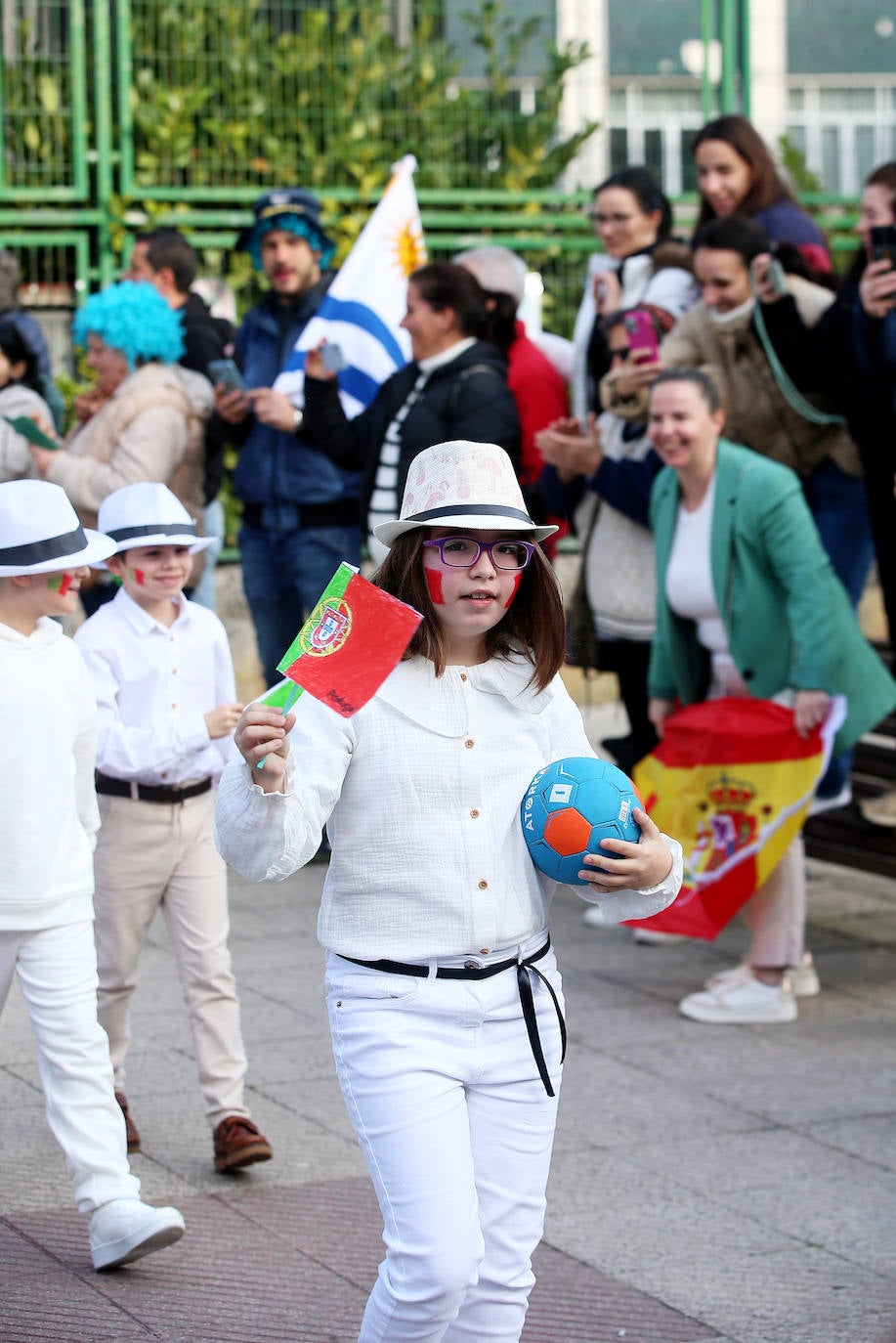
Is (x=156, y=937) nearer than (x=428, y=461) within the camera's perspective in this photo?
No

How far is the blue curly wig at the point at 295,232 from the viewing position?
817 centimetres

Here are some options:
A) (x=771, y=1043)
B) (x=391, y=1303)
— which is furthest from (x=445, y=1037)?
(x=771, y=1043)

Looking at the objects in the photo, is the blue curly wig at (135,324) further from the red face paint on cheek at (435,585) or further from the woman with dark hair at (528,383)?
the red face paint on cheek at (435,585)

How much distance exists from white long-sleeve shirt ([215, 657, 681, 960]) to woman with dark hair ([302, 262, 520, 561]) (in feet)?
12.7

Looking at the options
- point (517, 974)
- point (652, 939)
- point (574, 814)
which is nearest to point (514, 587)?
point (574, 814)

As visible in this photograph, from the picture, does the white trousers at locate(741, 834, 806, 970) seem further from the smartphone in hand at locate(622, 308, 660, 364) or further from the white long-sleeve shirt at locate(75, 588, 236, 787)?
the white long-sleeve shirt at locate(75, 588, 236, 787)

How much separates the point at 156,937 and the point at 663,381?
2915 millimetres

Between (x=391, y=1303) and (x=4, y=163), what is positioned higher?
(x=4, y=163)

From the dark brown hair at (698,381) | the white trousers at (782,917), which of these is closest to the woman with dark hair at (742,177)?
the dark brown hair at (698,381)

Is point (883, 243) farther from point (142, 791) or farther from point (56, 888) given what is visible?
point (56, 888)

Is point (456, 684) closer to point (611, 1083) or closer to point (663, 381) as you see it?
point (611, 1083)

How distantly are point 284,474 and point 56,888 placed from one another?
4.11 meters

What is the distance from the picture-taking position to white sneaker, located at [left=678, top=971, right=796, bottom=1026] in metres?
6.53

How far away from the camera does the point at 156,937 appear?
7.39 meters
